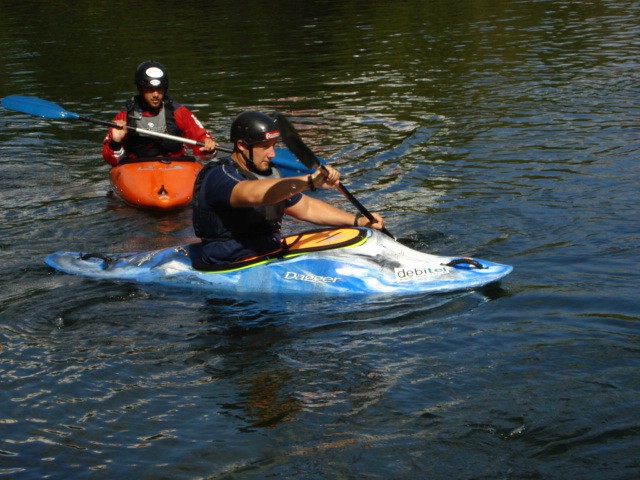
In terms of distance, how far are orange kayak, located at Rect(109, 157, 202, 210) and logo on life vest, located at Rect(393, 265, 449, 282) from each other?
11.7 feet

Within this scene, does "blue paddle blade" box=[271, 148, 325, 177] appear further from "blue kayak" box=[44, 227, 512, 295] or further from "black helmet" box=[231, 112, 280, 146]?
"black helmet" box=[231, 112, 280, 146]

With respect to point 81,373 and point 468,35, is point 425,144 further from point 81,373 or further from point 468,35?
point 468,35

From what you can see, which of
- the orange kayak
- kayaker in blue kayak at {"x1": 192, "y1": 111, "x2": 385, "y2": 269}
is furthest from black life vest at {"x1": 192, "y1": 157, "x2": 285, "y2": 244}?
the orange kayak

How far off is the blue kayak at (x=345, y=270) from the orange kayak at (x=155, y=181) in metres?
2.51

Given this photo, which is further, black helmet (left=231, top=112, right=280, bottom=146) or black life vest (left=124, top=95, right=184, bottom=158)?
black life vest (left=124, top=95, right=184, bottom=158)

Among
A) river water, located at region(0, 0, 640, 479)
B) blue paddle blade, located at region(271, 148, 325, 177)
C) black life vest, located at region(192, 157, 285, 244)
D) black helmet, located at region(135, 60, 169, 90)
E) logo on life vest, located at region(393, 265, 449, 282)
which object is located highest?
black helmet, located at region(135, 60, 169, 90)

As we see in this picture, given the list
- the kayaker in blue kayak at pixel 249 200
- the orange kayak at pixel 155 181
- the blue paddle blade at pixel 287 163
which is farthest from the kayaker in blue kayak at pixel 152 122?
the kayaker in blue kayak at pixel 249 200

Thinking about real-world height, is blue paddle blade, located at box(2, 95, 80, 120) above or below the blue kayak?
above

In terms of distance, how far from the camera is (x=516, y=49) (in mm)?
17641

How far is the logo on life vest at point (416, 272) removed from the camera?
21.7ft

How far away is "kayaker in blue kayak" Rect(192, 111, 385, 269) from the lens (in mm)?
6047

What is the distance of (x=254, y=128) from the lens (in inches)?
247

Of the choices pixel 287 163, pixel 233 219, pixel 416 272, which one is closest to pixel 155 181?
pixel 287 163

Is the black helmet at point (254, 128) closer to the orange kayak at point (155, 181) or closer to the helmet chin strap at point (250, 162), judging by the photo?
the helmet chin strap at point (250, 162)
